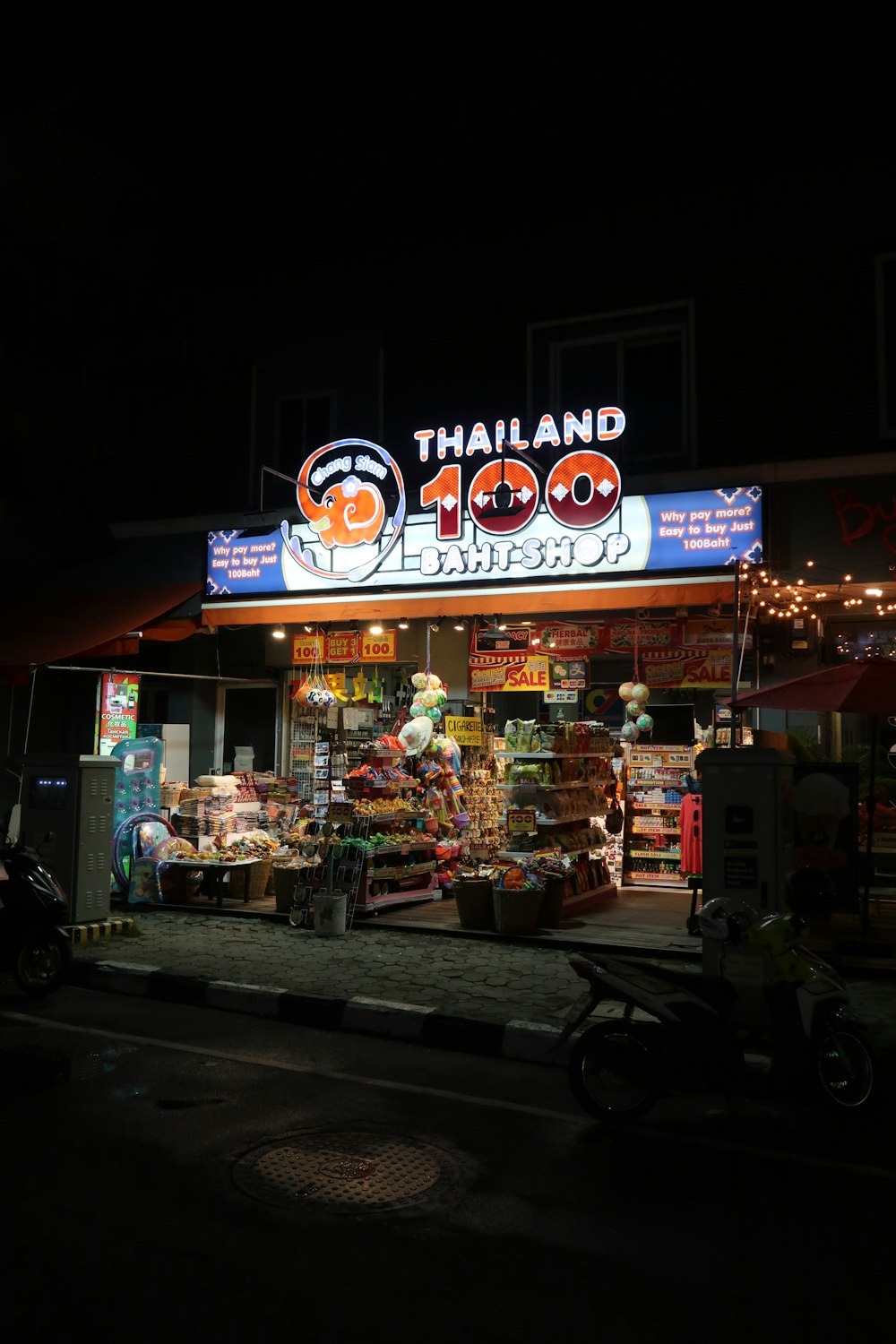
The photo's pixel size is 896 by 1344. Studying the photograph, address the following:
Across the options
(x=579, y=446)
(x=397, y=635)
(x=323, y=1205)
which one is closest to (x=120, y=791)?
(x=397, y=635)

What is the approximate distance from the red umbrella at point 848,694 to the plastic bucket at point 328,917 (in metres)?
4.82

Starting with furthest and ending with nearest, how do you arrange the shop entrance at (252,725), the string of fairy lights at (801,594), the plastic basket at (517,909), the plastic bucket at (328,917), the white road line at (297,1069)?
the shop entrance at (252,725), the string of fairy lights at (801,594), the plastic bucket at (328,917), the plastic basket at (517,909), the white road line at (297,1069)

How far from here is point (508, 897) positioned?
34.7ft

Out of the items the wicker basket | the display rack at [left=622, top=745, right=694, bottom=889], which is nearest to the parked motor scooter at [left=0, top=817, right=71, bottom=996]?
the wicker basket

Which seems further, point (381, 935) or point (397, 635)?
point (397, 635)

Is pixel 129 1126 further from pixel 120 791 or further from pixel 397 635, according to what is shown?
pixel 397 635

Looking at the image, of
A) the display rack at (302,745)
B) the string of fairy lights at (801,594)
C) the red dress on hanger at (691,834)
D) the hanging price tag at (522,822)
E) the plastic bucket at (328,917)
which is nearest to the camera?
the plastic bucket at (328,917)

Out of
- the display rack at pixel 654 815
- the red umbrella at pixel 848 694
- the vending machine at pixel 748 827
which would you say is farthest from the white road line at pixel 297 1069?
the display rack at pixel 654 815

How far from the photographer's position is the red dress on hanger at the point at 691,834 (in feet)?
40.8

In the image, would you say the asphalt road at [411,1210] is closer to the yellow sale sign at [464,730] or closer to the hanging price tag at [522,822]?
the hanging price tag at [522,822]

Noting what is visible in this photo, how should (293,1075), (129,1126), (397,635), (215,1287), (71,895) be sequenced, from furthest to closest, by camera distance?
(397,635), (71,895), (293,1075), (129,1126), (215,1287)

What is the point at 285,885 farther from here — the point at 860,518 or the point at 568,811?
the point at 860,518

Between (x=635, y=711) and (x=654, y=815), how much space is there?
1.65m

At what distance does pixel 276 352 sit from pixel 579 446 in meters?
6.38
